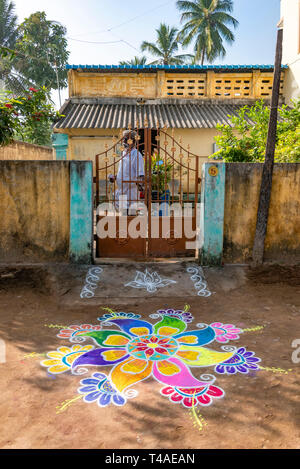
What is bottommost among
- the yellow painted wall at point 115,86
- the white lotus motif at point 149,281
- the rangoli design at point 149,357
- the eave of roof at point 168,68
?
the rangoli design at point 149,357

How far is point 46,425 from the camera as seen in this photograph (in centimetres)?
240

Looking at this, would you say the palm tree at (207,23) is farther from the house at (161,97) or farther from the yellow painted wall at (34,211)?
the yellow painted wall at (34,211)

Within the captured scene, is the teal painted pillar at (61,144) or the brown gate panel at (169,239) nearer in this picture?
the brown gate panel at (169,239)

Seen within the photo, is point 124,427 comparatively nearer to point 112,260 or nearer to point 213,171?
point 112,260

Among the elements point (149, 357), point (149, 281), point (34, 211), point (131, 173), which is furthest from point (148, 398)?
point (131, 173)

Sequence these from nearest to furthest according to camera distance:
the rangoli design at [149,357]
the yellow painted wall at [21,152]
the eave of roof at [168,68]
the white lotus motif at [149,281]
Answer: the rangoli design at [149,357], the white lotus motif at [149,281], the yellow painted wall at [21,152], the eave of roof at [168,68]

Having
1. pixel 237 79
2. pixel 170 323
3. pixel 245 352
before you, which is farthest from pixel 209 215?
pixel 237 79

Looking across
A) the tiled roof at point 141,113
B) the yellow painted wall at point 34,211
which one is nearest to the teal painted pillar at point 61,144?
the tiled roof at point 141,113

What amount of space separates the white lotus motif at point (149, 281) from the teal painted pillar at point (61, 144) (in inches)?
298

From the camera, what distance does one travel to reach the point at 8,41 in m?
22.2

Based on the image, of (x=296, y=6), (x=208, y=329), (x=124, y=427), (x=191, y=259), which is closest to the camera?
(x=124, y=427)

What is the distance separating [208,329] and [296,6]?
1197 cm

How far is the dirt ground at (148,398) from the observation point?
227cm

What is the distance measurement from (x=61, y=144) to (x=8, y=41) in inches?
593
